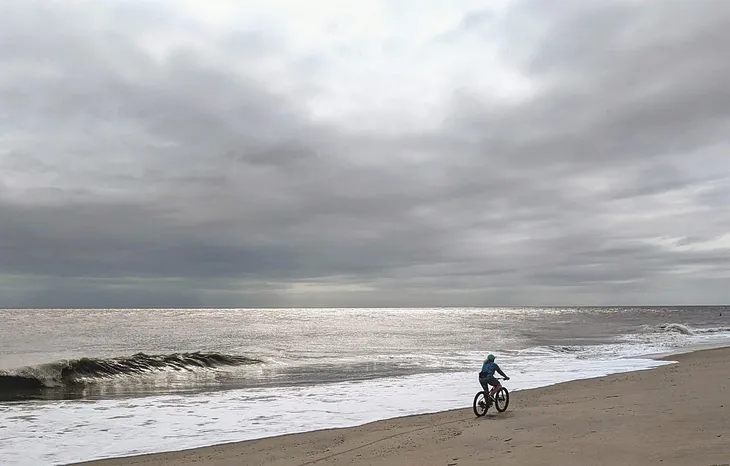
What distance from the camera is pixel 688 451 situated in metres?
10.0

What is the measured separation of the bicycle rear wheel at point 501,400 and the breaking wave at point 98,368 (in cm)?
2465

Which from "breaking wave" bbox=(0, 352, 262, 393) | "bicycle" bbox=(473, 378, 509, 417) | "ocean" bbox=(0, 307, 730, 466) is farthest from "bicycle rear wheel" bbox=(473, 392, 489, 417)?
"breaking wave" bbox=(0, 352, 262, 393)

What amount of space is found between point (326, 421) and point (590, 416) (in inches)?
→ 310

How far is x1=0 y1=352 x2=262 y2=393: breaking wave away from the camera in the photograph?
3082 cm

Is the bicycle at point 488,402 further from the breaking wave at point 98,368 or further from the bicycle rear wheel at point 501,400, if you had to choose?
the breaking wave at point 98,368

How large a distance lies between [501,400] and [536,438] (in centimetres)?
454

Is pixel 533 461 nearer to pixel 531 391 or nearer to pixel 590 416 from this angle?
pixel 590 416

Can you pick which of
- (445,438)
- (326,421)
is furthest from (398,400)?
(445,438)

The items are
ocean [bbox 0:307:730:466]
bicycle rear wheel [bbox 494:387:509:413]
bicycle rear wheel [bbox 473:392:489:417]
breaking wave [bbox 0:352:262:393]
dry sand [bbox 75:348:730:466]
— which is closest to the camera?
dry sand [bbox 75:348:730:466]

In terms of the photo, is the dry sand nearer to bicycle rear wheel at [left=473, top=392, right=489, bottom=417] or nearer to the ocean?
bicycle rear wheel at [left=473, top=392, right=489, bottom=417]

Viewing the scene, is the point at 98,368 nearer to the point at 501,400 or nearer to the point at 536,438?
the point at 501,400

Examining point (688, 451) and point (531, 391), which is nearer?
point (688, 451)

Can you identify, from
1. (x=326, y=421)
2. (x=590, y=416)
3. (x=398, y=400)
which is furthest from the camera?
(x=398, y=400)

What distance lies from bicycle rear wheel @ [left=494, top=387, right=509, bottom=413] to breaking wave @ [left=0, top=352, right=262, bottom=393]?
80.9ft
